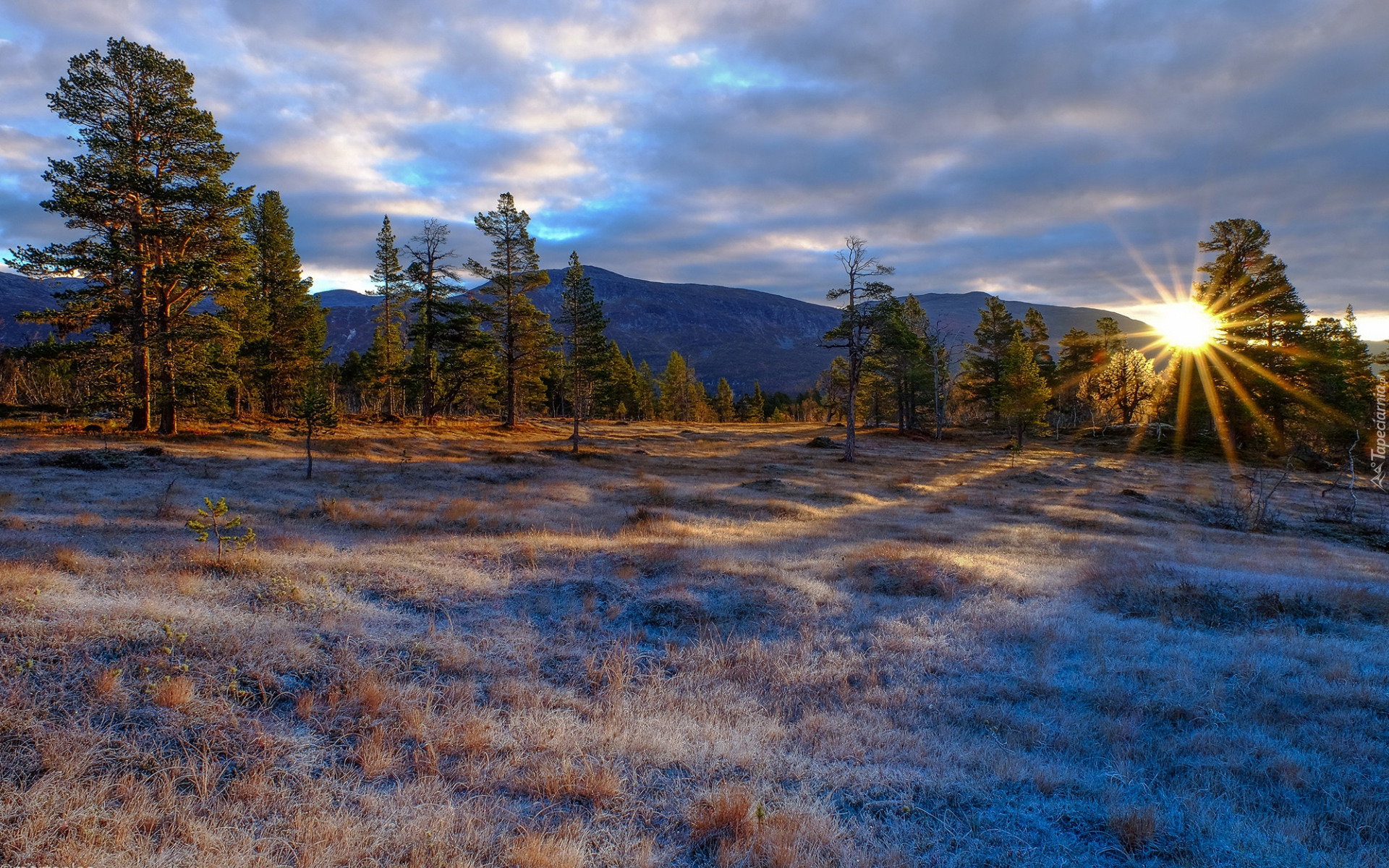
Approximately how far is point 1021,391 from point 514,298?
129 feet

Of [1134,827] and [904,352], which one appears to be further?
[904,352]

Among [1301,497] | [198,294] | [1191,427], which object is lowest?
[1301,497]

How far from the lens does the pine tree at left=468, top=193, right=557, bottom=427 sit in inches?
1464

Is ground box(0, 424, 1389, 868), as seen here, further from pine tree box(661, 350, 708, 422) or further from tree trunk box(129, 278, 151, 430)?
pine tree box(661, 350, 708, 422)

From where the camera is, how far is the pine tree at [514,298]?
3719cm

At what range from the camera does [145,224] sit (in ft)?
74.2

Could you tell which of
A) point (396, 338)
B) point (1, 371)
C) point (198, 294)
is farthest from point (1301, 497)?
point (1, 371)

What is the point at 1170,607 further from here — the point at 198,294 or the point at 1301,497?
the point at 198,294

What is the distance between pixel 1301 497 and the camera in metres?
26.9

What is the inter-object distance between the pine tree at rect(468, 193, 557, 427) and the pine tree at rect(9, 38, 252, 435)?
14.5 metres

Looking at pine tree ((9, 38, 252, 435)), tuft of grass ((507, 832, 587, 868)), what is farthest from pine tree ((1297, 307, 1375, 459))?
pine tree ((9, 38, 252, 435))

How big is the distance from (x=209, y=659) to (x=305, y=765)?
1.96 meters

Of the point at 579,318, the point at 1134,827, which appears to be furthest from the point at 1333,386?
the point at 1134,827

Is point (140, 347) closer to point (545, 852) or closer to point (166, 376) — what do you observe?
point (166, 376)
